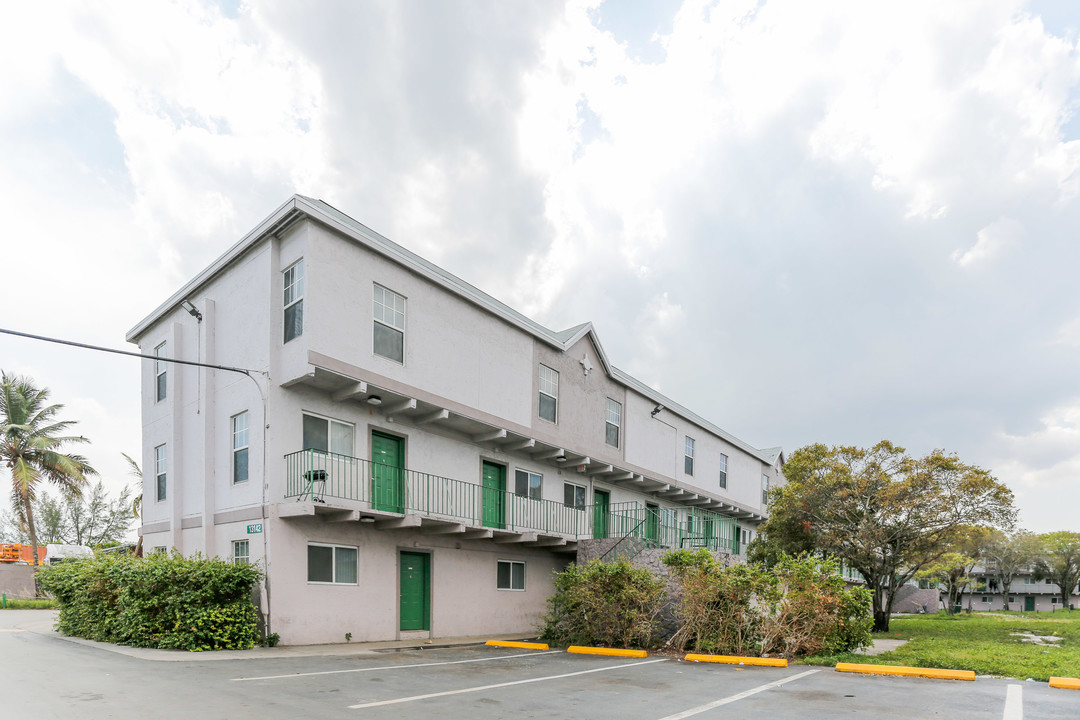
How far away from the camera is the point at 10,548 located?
1410 inches

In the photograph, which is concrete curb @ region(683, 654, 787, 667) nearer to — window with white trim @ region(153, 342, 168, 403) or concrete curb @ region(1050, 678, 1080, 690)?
concrete curb @ region(1050, 678, 1080, 690)

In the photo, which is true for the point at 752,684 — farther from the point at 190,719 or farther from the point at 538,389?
the point at 538,389

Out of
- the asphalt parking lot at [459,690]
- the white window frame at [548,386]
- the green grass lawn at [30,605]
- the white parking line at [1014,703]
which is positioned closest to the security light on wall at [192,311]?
the asphalt parking lot at [459,690]

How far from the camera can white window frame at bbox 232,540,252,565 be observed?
50.0ft

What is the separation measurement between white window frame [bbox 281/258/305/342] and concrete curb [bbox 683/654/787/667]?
1045 cm

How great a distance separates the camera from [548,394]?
22.0 m

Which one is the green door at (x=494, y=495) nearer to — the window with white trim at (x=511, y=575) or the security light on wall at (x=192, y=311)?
the window with white trim at (x=511, y=575)

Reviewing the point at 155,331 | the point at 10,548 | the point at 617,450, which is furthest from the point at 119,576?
the point at 10,548

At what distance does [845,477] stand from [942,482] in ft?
8.78

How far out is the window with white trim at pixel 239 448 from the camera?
52.5 ft

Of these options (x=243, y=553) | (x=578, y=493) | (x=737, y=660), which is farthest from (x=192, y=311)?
(x=737, y=660)

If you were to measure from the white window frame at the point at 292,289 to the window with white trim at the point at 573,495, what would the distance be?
36.1ft

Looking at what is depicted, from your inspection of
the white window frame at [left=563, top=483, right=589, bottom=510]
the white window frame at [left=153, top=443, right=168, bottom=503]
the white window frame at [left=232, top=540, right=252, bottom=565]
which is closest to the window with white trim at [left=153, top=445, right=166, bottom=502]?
the white window frame at [left=153, top=443, right=168, bottom=503]

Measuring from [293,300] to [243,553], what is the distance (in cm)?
563
